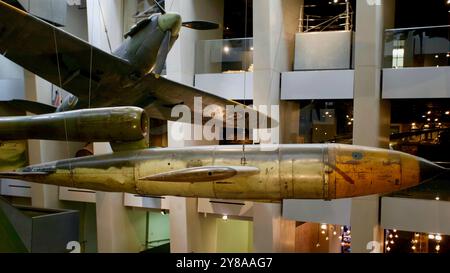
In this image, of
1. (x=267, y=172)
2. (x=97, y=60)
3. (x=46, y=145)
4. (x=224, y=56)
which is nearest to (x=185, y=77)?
(x=224, y=56)

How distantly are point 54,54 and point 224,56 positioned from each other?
174 inches

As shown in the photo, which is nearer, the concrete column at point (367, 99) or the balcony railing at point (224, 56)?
the concrete column at point (367, 99)

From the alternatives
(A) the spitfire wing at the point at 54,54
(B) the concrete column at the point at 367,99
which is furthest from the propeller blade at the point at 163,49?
(B) the concrete column at the point at 367,99

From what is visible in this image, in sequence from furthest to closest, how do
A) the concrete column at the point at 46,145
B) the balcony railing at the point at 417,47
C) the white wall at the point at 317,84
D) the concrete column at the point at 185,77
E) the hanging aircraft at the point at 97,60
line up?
the concrete column at the point at 46,145, the concrete column at the point at 185,77, the white wall at the point at 317,84, the balcony railing at the point at 417,47, the hanging aircraft at the point at 97,60

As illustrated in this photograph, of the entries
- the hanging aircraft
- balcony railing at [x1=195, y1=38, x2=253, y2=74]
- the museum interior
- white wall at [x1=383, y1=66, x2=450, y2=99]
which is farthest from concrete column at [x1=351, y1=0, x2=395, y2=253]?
the hanging aircraft

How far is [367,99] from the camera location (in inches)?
333

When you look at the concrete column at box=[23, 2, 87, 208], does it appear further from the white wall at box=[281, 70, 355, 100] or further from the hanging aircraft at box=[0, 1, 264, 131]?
the white wall at box=[281, 70, 355, 100]

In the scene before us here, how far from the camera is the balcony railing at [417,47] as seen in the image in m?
8.34

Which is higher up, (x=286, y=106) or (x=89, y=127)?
(x=286, y=106)

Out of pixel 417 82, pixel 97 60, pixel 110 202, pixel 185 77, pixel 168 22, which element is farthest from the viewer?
pixel 110 202

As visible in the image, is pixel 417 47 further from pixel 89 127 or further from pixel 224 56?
pixel 89 127

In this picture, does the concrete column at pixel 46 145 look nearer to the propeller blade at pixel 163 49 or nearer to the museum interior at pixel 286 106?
the museum interior at pixel 286 106

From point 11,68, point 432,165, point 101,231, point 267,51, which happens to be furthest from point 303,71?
point 11,68

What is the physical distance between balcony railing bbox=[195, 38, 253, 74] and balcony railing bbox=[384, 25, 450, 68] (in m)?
2.83
